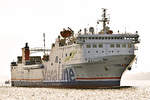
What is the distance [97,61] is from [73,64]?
4.35m

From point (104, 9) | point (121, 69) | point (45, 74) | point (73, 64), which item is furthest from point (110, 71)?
point (45, 74)

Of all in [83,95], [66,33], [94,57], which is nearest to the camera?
[83,95]

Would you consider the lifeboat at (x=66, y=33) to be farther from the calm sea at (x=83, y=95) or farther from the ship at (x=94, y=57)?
the calm sea at (x=83, y=95)

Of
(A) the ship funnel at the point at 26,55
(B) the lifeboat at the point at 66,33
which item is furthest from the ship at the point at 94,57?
(A) the ship funnel at the point at 26,55

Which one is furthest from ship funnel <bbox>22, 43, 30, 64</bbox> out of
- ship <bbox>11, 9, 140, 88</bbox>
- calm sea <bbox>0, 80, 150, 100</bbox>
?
calm sea <bbox>0, 80, 150, 100</bbox>

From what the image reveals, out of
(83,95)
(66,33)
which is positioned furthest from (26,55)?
(83,95)

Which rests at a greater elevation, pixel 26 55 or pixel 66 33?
pixel 66 33

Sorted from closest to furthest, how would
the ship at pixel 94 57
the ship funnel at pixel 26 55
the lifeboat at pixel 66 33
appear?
the ship at pixel 94 57
the lifeboat at pixel 66 33
the ship funnel at pixel 26 55

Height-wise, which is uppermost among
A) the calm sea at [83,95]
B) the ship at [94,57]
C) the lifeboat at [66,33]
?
the lifeboat at [66,33]

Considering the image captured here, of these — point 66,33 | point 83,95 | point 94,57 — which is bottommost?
point 83,95

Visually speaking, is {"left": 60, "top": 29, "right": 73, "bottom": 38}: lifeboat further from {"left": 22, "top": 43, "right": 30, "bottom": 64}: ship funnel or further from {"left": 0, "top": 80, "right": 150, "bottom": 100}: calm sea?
{"left": 22, "top": 43, "right": 30, "bottom": 64}: ship funnel

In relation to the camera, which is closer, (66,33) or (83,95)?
(83,95)

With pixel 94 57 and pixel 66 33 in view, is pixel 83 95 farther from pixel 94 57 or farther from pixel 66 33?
pixel 66 33

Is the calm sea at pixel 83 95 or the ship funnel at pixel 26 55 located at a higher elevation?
the ship funnel at pixel 26 55
